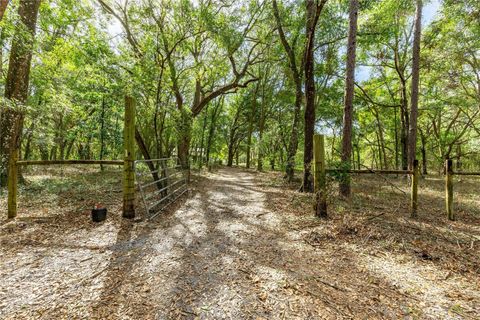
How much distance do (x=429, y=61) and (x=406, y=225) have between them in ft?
33.7

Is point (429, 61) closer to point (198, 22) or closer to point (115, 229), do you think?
point (198, 22)

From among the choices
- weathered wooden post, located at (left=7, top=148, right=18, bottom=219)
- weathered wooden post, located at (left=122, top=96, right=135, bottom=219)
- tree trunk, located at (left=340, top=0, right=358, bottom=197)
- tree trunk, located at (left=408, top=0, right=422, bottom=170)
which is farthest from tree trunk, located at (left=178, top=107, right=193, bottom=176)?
tree trunk, located at (left=408, top=0, right=422, bottom=170)

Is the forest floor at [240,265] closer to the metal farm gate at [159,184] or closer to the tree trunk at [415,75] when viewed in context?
the metal farm gate at [159,184]

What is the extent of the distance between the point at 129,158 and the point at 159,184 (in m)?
1.97

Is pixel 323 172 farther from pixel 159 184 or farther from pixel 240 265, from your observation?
pixel 159 184

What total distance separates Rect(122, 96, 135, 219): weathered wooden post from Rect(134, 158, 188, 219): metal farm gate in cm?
13

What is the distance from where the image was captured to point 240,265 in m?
2.83

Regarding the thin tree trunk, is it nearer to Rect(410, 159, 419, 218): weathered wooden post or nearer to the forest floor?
the forest floor

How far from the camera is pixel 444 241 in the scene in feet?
12.0

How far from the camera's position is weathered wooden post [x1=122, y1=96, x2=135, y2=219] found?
429 centimetres

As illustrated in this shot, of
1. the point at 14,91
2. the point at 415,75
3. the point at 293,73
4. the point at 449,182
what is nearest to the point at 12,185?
the point at 14,91

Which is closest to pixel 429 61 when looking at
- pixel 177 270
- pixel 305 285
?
pixel 305 285

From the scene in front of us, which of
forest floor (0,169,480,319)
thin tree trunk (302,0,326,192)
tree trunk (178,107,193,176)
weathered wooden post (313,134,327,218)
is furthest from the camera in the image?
tree trunk (178,107,193,176)

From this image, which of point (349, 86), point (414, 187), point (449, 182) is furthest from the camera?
point (349, 86)
